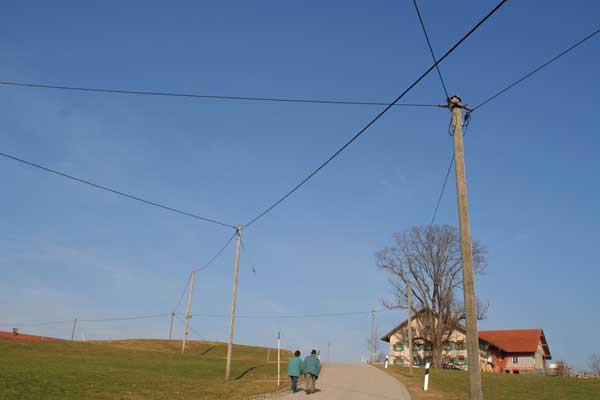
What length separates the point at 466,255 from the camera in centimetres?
1256

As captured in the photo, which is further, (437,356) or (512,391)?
(437,356)

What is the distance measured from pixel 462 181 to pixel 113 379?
1903cm

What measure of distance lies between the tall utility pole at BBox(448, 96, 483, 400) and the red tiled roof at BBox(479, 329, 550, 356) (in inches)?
2865

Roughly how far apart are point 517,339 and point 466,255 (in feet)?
261

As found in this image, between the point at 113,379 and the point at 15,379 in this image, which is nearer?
the point at 15,379

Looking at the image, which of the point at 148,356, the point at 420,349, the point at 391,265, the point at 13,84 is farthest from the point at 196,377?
the point at 420,349

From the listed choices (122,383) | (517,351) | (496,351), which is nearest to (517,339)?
(517,351)

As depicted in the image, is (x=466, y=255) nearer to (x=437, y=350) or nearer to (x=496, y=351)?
(x=437, y=350)

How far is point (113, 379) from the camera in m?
24.2

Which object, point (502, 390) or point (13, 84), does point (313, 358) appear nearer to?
point (502, 390)

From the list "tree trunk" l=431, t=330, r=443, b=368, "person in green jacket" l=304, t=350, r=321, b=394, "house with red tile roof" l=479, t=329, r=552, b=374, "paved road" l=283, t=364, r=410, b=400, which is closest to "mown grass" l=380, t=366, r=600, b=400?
"paved road" l=283, t=364, r=410, b=400

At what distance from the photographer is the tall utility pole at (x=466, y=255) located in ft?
39.2

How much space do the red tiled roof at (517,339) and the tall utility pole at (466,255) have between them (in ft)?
239

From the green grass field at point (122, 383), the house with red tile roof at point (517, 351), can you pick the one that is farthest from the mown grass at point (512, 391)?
the house with red tile roof at point (517, 351)
